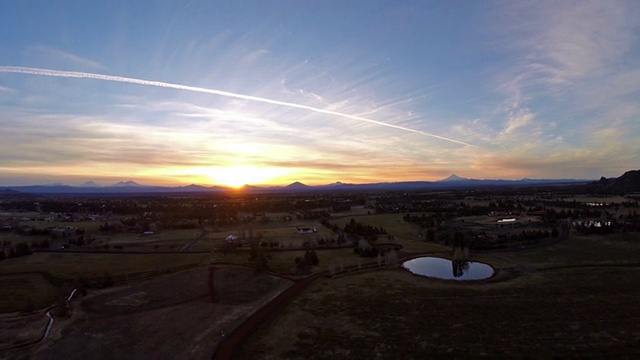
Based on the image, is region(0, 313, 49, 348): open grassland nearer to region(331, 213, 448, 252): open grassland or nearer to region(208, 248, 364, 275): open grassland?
region(208, 248, 364, 275): open grassland

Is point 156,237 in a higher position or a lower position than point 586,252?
lower

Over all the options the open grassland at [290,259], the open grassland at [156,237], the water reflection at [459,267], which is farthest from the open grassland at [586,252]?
the open grassland at [156,237]

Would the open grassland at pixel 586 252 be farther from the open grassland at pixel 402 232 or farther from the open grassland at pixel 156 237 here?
the open grassland at pixel 156 237

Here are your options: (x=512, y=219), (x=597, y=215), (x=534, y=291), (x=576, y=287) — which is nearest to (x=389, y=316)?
(x=534, y=291)

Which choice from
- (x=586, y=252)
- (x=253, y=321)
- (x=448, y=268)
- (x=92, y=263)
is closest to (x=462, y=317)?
(x=253, y=321)

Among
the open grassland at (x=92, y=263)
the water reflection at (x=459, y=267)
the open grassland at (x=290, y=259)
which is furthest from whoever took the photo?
the open grassland at (x=92, y=263)

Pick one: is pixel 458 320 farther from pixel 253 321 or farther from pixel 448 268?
pixel 448 268

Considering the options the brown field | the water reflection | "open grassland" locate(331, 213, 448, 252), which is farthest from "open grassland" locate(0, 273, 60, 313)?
"open grassland" locate(331, 213, 448, 252)
